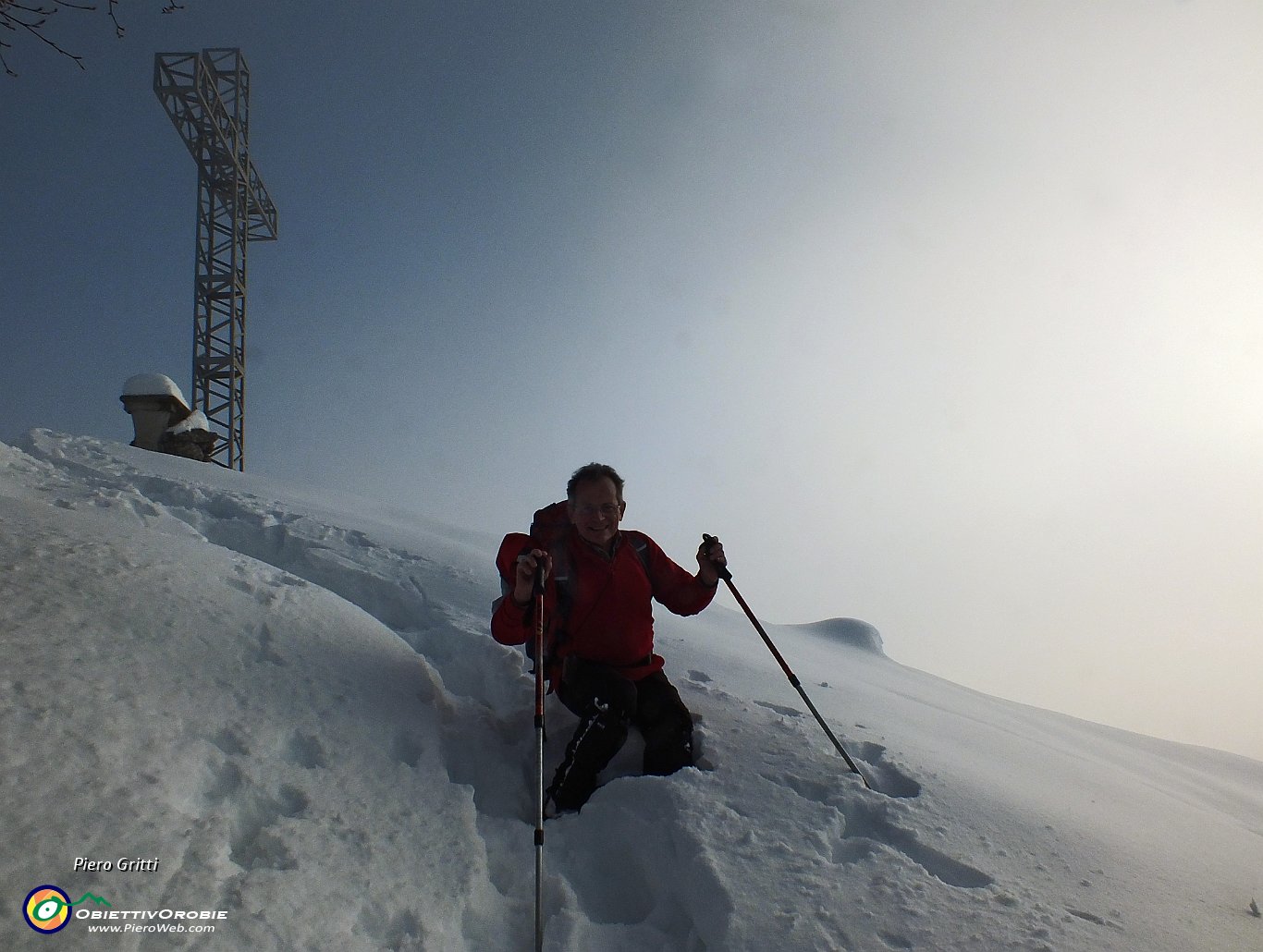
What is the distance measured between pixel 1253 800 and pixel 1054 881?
3.44 meters

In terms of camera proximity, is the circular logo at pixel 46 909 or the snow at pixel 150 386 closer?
the circular logo at pixel 46 909

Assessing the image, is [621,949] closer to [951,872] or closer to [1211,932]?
[951,872]

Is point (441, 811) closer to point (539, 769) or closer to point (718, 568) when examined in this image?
point (539, 769)

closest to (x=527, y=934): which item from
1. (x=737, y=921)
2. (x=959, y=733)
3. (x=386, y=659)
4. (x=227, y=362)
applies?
(x=737, y=921)

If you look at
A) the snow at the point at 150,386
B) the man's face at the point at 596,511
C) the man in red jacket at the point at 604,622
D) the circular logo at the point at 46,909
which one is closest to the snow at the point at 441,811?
the circular logo at the point at 46,909

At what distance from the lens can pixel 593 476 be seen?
3068 millimetres

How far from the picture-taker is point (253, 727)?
2.05 metres

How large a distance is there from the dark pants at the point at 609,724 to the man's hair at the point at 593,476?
77 centimetres

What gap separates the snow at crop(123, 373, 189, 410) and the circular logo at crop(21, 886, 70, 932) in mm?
12348

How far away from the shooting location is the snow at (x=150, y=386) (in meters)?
11.4

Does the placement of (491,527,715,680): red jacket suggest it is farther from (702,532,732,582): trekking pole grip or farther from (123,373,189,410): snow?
(123,373,189,410): snow

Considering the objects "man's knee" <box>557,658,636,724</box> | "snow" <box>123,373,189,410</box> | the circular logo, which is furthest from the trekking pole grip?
"snow" <box>123,373,189,410</box>

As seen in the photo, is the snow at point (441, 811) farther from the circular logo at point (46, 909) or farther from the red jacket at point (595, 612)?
the red jacket at point (595, 612)

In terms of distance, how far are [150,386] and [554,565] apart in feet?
38.3
